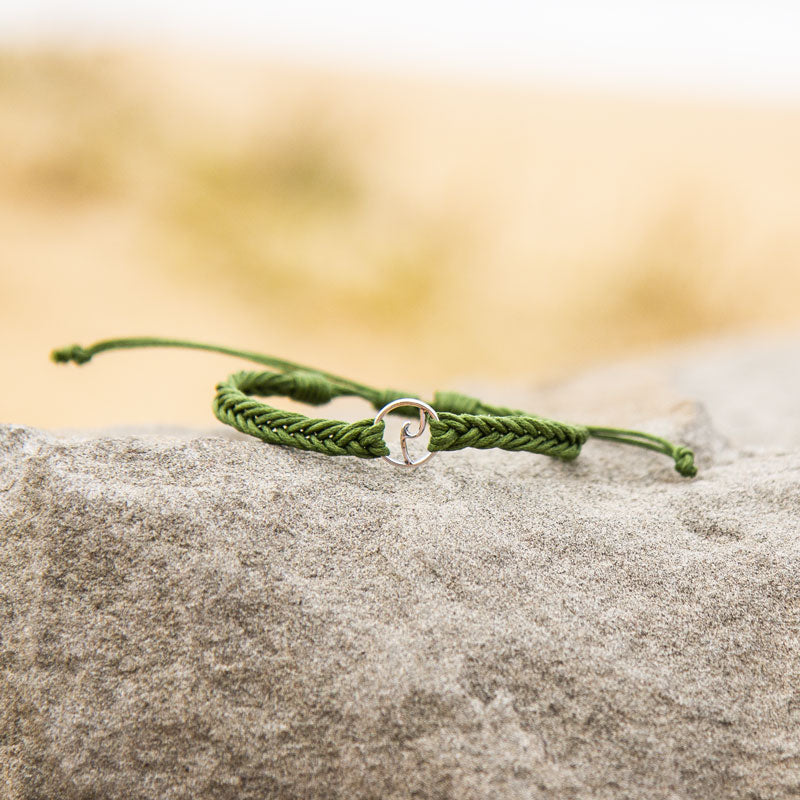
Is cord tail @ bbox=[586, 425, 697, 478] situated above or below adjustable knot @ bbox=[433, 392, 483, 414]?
below

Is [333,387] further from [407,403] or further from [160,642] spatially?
[160,642]

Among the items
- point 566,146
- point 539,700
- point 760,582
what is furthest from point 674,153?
point 539,700

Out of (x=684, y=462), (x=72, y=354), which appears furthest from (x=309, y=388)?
(x=684, y=462)

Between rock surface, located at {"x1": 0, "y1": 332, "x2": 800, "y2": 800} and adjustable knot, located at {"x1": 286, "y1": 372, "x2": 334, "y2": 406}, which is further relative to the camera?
adjustable knot, located at {"x1": 286, "y1": 372, "x2": 334, "y2": 406}

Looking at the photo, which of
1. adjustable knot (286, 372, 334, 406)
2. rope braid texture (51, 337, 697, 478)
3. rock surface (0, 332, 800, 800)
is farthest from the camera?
adjustable knot (286, 372, 334, 406)

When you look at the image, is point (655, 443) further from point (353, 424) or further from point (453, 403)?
point (353, 424)

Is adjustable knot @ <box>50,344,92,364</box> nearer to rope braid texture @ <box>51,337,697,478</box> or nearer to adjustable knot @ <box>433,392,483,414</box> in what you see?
rope braid texture @ <box>51,337,697,478</box>

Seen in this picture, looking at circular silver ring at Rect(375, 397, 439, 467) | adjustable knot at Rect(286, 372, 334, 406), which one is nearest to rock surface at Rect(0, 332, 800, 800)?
circular silver ring at Rect(375, 397, 439, 467)

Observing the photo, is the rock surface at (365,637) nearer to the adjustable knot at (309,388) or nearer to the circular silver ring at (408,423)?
the circular silver ring at (408,423)
